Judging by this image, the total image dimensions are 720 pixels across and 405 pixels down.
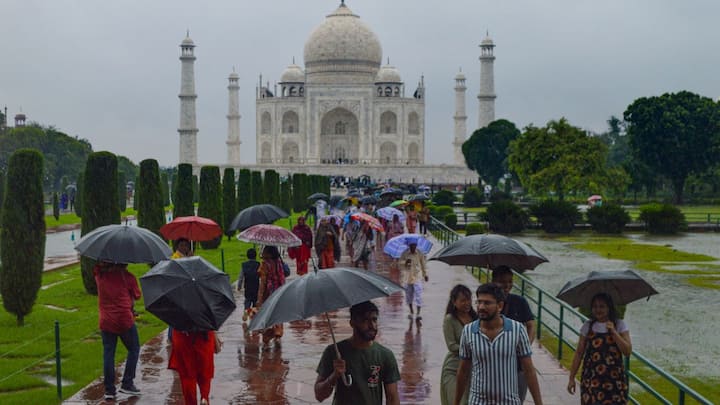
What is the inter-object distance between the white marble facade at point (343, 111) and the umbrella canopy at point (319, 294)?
56.0m

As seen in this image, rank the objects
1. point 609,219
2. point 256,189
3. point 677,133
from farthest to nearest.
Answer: point 677,133
point 609,219
point 256,189

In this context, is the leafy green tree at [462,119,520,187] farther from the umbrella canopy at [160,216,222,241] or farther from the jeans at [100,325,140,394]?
the jeans at [100,325,140,394]

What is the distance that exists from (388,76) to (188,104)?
15246 millimetres

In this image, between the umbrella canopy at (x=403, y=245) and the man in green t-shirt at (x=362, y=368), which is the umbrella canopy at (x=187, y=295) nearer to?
the man in green t-shirt at (x=362, y=368)

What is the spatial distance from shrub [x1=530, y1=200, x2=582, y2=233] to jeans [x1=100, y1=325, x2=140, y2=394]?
A: 2206cm

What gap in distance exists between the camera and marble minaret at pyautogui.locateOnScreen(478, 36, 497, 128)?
189 ft

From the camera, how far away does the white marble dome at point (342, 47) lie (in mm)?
62656

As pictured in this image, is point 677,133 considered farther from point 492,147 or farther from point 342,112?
point 342,112

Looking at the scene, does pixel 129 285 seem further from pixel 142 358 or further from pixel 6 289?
pixel 6 289

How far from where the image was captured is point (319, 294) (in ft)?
14.0

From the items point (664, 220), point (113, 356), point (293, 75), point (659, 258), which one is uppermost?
point (293, 75)

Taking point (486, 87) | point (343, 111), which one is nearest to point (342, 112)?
point (343, 111)

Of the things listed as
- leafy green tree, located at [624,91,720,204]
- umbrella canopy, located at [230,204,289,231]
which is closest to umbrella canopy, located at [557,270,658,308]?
umbrella canopy, located at [230,204,289,231]

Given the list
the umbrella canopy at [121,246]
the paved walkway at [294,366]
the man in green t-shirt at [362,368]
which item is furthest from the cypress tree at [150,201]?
the man in green t-shirt at [362,368]
